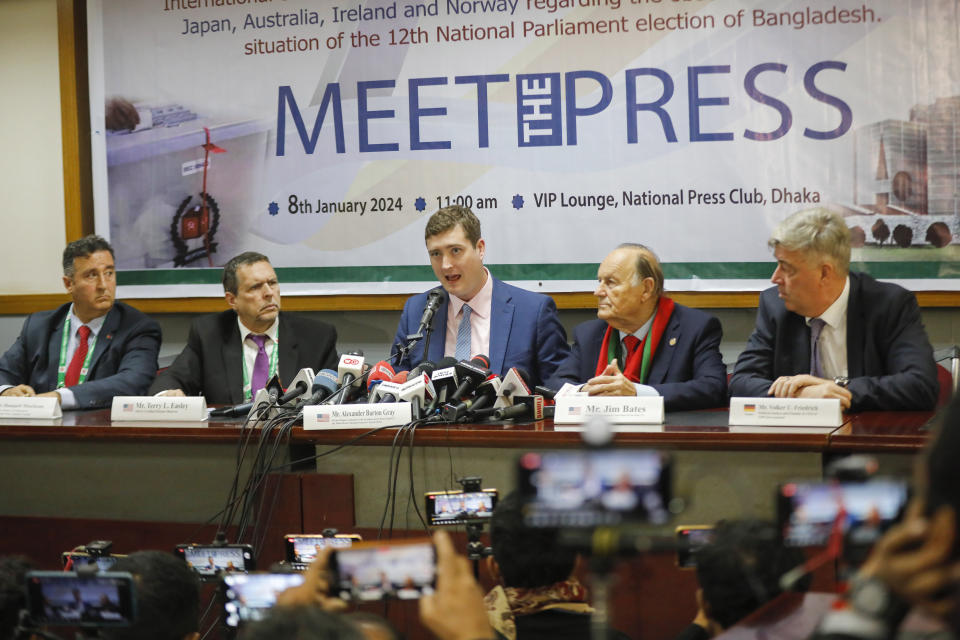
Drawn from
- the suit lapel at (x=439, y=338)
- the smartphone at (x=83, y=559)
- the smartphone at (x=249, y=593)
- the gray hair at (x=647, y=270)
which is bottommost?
the smartphone at (x=83, y=559)

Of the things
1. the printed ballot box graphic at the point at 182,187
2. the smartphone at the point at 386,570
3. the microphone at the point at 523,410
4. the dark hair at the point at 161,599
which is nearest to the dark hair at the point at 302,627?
the smartphone at the point at 386,570

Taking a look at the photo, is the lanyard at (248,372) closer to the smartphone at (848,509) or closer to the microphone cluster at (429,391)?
the microphone cluster at (429,391)

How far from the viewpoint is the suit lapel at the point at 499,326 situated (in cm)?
388

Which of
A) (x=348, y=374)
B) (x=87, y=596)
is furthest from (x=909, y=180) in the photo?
(x=87, y=596)

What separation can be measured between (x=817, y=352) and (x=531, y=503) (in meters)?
2.41

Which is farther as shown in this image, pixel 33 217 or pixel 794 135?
pixel 33 217

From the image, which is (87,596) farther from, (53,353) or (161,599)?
(53,353)

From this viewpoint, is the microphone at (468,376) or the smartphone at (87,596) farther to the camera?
the microphone at (468,376)

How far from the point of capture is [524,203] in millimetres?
4695

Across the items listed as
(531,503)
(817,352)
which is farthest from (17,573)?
(817,352)

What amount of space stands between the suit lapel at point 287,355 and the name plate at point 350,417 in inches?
45.8

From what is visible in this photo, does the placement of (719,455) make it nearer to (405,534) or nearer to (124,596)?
(405,534)

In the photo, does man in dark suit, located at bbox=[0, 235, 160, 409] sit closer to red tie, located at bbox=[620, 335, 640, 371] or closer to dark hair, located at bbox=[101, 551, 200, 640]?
red tie, located at bbox=[620, 335, 640, 371]

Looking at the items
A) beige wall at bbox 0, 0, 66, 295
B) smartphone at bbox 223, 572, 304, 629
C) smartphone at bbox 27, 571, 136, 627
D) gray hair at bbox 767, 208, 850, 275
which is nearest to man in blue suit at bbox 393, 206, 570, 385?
gray hair at bbox 767, 208, 850, 275
